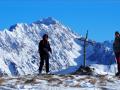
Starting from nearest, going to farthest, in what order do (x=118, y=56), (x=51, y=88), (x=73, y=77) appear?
(x=51, y=88)
(x=73, y=77)
(x=118, y=56)

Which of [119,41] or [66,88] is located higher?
[119,41]

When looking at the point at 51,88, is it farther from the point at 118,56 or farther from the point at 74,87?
the point at 118,56

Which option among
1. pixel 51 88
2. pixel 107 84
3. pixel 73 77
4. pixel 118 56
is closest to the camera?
pixel 51 88

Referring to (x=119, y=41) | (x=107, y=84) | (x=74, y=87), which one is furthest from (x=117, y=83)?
(x=119, y=41)

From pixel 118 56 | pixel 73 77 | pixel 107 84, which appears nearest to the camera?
pixel 107 84

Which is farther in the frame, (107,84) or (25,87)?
(107,84)

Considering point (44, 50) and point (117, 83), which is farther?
point (44, 50)

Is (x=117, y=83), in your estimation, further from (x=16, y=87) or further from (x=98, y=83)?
(x=16, y=87)

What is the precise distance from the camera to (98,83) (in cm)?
2381

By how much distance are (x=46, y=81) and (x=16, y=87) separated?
7.22 ft

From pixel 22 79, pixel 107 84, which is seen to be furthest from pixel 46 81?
pixel 107 84

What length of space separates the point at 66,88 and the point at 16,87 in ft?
7.17

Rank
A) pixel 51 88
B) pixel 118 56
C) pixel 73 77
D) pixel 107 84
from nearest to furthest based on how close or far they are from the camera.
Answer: pixel 51 88
pixel 107 84
pixel 73 77
pixel 118 56

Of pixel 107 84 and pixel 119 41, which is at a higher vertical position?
pixel 119 41
